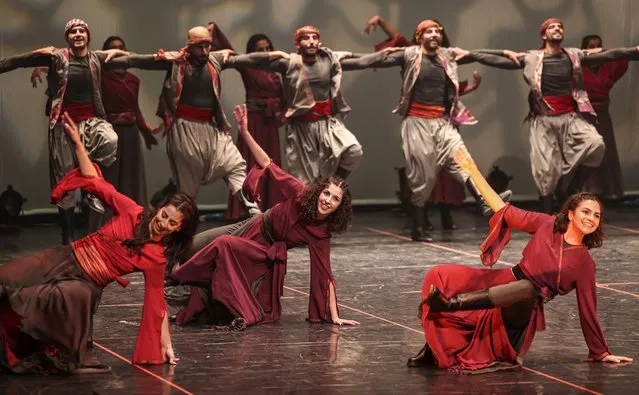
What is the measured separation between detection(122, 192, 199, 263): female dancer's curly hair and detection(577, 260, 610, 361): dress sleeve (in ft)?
5.39

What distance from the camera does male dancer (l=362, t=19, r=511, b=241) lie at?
9.85 meters

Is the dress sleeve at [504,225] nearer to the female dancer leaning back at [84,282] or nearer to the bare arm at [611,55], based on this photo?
the female dancer leaning back at [84,282]

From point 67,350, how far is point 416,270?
3392 mm

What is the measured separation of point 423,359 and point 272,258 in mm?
1287

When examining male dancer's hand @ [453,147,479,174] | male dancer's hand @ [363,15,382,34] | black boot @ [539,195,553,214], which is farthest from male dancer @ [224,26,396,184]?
male dancer's hand @ [453,147,479,174]

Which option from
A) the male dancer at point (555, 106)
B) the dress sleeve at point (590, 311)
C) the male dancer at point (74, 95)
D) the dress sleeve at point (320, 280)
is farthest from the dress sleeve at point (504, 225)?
the male dancer at point (555, 106)

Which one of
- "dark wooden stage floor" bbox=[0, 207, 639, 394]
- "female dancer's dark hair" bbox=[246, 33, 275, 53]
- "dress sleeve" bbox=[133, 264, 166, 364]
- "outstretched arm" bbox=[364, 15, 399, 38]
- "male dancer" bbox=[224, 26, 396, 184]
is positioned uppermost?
"outstretched arm" bbox=[364, 15, 399, 38]

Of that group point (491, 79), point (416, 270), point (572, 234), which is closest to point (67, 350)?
point (572, 234)

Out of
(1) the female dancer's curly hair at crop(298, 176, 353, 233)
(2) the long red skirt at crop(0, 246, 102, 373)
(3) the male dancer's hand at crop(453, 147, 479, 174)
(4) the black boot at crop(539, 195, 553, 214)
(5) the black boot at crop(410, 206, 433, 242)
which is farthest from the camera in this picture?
(4) the black boot at crop(539, 195, 553, 214)

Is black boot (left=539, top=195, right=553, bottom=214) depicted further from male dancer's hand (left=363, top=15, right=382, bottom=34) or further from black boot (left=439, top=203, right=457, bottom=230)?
male dancer's hand (left=363, top=15, right=382, bottom=34)

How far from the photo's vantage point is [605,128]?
38.8ft

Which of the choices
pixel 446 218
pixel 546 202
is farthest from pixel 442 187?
pixel 546 202

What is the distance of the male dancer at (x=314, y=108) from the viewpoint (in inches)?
386

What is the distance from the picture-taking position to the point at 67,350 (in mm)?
5605
